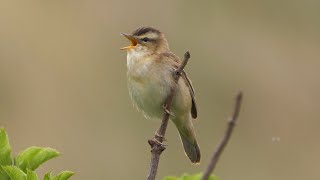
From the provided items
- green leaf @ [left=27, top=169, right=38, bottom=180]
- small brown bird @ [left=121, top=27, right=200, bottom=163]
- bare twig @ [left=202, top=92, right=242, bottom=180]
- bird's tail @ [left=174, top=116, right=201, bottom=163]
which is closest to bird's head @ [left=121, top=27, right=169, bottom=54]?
small brown bird @ [left=121, top=27, right=200, bottom=163]

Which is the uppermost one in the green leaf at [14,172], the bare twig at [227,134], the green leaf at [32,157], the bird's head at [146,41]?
the bird's head at [146,41]

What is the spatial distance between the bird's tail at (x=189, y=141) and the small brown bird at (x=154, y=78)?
54mm

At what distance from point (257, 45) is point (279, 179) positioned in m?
4.70

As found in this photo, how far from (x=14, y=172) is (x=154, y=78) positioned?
7.74ft

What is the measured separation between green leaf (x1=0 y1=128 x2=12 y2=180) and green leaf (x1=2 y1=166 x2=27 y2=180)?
7cm

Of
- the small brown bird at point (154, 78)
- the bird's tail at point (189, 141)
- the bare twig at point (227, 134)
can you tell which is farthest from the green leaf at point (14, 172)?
the bird's tail at point (189, 141)

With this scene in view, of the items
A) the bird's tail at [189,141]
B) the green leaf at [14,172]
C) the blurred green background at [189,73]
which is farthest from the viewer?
the blurred green background at [189,73]

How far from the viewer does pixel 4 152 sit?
3.04 m

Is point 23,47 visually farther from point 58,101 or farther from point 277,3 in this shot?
point 277,3

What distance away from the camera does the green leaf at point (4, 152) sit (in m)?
3.04

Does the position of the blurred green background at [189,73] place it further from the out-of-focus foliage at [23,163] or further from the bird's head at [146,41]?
the out-of-focus foliage at [23,163]

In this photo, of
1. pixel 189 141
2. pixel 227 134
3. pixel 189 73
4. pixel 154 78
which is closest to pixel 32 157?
pixel 227 134

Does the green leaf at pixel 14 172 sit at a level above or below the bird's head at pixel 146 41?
below

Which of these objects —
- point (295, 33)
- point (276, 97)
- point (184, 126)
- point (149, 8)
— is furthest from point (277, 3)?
point (184, 126)
